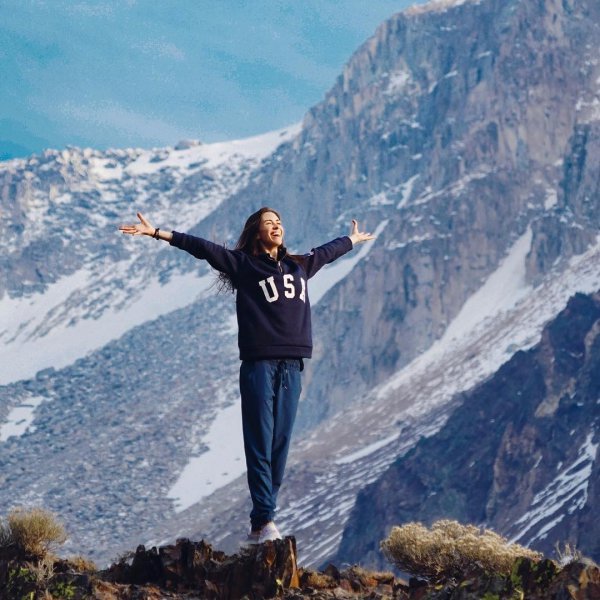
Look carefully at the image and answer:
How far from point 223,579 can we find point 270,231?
2.83 metres

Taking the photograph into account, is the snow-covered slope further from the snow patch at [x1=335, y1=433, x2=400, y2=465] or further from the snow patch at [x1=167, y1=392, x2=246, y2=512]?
the snow patch at [x1=167, y1=392, x2=246, y2=512]

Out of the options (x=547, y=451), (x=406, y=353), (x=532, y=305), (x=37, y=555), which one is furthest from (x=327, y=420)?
(x=37, y=555)

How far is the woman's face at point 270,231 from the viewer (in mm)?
12320

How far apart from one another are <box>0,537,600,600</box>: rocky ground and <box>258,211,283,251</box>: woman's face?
7.96 feet

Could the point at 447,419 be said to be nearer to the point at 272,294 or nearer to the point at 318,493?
the point at 318,493

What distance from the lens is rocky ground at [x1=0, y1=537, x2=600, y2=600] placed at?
9.97m

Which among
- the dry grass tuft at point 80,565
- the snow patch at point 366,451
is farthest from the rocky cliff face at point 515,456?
the dry grass tuft at point 80,565

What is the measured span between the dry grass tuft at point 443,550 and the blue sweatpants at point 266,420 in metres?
1.00

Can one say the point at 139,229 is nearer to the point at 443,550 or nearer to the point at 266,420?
the point at 266,420

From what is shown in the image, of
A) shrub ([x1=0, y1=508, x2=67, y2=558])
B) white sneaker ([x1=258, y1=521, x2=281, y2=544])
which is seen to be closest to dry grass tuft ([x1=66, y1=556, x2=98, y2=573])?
shrub ([x1=0, y1=508, x2=67, y2=558])

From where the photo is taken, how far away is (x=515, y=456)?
12681 centimetres

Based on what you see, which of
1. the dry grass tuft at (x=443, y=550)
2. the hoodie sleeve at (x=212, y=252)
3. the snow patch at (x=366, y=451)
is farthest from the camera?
the snow patch at (x=366, y=451)

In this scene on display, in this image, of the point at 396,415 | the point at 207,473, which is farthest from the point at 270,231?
the point at 207,473

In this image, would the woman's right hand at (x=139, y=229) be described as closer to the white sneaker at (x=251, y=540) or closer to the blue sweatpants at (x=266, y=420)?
the blue sweatpants at (x=266, y=420)
